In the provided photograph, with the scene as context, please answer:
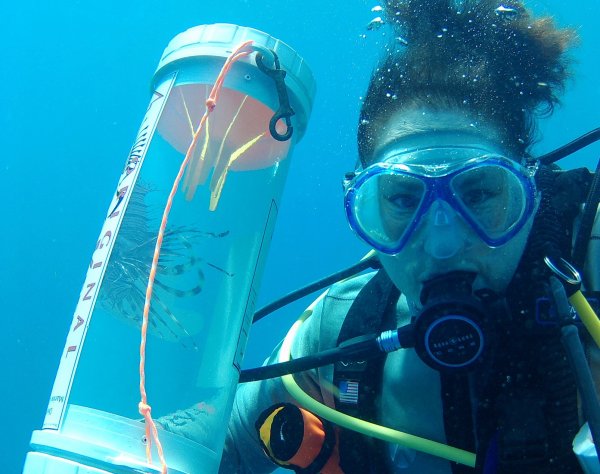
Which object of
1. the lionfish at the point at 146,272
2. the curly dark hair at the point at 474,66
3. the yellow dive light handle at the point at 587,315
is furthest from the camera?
the curly dark hair at the point at 474,66

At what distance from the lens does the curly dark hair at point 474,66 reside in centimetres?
183

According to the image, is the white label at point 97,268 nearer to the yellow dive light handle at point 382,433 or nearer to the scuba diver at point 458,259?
the scuba diver at point 458,259

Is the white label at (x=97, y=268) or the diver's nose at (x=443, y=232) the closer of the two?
the white label at (x=97, y=268)

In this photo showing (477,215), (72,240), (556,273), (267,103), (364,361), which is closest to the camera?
(556,273)

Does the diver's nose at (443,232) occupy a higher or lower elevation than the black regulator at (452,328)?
higher

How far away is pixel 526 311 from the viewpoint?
5.21 feet

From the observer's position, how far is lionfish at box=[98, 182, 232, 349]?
5.61ft

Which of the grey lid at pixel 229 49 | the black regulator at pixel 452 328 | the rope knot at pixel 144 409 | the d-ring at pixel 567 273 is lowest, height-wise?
the rope knot at pixel 144 409

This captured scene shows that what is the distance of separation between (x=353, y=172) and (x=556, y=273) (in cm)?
83

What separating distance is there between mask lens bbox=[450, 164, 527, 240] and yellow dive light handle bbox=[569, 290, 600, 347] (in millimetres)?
317

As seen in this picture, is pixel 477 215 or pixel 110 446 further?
pixel 477 215

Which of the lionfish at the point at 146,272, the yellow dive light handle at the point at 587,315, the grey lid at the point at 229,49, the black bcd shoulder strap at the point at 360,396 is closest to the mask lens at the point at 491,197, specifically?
the yellow dive light handle at the point at 587,315

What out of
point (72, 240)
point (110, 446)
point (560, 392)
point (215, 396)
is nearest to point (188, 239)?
point (215, 396)

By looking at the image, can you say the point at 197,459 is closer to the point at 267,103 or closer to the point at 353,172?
the point at 353,172
